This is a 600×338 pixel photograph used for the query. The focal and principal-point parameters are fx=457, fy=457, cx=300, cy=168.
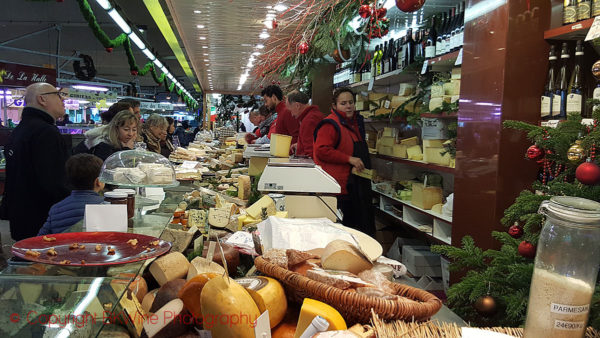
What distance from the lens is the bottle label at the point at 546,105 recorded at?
2850mm

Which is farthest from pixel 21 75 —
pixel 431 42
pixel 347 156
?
pixel 431 42

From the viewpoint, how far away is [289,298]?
1.37 m

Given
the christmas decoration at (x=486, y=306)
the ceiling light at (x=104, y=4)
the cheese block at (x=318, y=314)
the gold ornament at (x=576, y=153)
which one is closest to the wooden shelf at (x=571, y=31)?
the gold ornament at (x=576, y=153)

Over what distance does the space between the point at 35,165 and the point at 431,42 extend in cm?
364

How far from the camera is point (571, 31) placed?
260cm

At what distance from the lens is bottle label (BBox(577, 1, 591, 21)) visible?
8.23 feet

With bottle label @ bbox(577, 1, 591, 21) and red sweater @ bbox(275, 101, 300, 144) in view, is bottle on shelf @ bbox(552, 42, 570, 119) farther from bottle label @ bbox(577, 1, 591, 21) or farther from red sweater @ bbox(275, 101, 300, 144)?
red sweater @ bbox(275, 101, 300, 144)

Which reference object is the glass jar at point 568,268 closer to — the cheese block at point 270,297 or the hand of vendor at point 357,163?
the cheese block at point 270,297

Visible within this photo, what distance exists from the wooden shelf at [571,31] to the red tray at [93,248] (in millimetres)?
2416

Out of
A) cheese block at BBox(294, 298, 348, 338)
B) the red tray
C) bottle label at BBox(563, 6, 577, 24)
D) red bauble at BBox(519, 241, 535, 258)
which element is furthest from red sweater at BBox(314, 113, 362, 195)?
cheese block at BBox(294, 298, 348, 338)

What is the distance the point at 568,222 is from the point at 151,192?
2348 mm

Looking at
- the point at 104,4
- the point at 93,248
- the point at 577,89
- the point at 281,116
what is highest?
the point at 104,4

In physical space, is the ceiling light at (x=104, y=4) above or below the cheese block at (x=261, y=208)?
above

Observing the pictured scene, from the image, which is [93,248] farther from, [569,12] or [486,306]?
[569,12]
